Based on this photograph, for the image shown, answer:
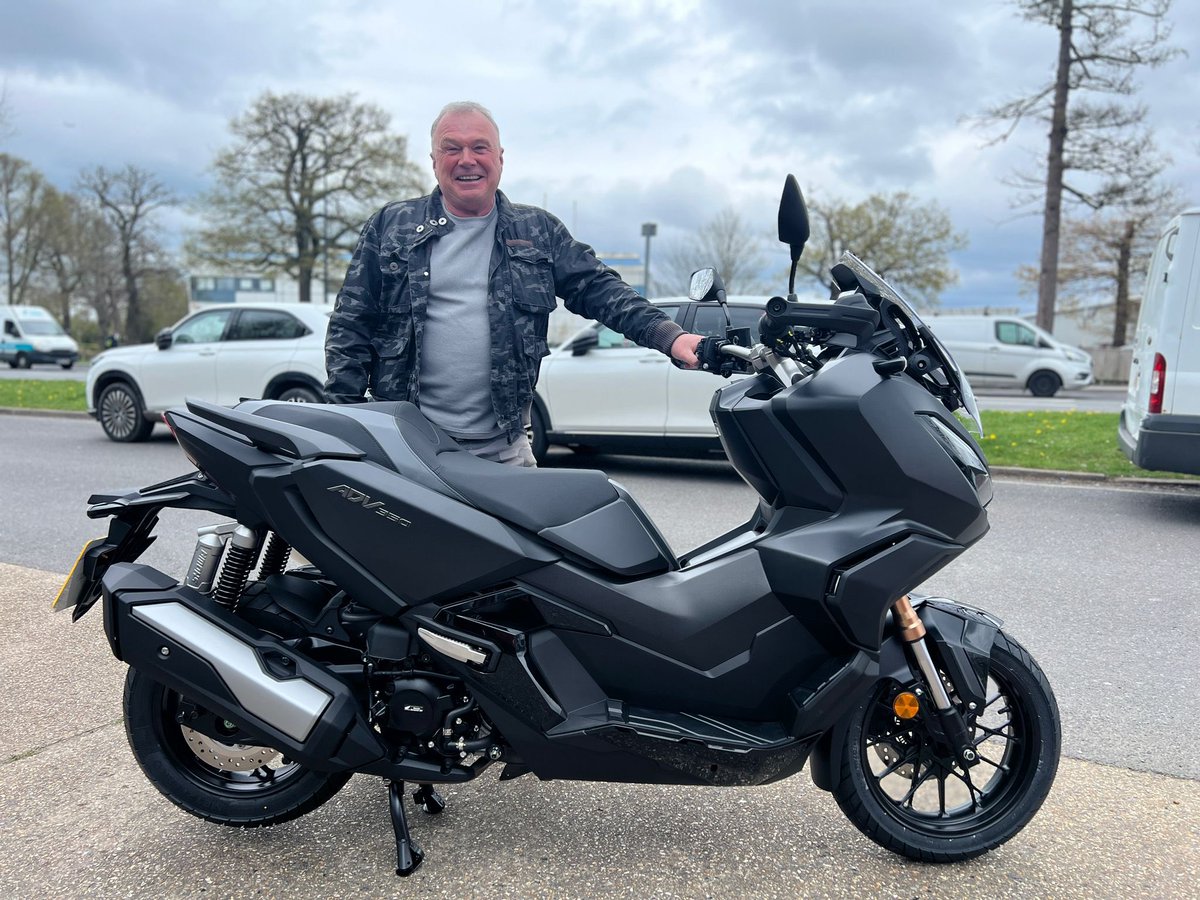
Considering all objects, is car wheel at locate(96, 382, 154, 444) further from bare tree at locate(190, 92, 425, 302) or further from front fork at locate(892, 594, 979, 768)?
bare tree at locate(190, 92, 425, 302)

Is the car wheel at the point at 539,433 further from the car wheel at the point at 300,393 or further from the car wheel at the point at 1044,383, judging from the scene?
the car wheel at the point at 1044,383

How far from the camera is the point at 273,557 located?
240cm

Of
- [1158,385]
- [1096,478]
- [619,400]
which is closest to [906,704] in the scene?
[1158,385]

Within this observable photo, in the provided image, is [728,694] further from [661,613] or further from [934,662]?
[934,662]

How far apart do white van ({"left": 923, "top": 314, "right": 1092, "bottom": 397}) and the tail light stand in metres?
14.7

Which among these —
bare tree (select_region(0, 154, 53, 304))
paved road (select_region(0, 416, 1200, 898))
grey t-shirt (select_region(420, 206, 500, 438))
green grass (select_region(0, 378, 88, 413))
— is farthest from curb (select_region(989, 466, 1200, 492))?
bare tree (select_region(0, 154, 53, 304))

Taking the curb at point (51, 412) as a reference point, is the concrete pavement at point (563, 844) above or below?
above

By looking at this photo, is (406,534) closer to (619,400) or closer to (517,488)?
(517,488)

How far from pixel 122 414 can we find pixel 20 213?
135 ft

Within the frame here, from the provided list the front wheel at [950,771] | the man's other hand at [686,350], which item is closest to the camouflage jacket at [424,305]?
the man's other hand at [686,350]

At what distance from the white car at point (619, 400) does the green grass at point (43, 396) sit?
24.7 feet

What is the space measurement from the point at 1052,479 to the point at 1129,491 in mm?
642

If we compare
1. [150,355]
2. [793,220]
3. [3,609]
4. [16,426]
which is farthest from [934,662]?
[16,426]

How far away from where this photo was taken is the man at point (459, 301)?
2.78 m
